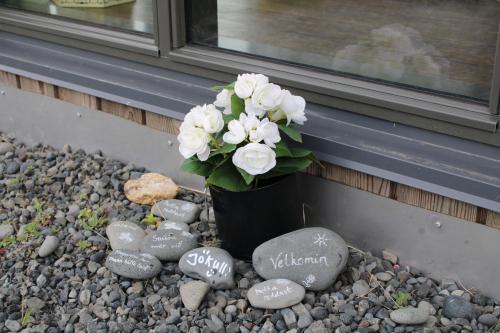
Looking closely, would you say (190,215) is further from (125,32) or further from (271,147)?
(125,32)

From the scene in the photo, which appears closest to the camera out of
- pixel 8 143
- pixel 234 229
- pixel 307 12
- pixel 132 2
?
pixel 234 229

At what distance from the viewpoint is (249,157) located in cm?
257

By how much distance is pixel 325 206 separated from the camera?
2.95 meters

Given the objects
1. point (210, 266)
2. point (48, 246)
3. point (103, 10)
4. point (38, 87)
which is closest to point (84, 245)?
point (48, 246)

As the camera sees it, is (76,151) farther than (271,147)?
Yes

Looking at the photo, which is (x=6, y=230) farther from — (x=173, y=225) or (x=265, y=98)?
(x=265, y=98)

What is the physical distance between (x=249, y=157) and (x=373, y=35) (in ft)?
2.44

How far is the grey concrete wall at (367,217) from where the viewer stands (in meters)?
2.62

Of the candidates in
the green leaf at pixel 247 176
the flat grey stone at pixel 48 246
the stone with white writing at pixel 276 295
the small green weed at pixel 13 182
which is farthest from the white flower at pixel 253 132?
the small green weed at pixel 13 182

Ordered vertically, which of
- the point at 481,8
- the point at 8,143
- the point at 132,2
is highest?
the point at 481,8

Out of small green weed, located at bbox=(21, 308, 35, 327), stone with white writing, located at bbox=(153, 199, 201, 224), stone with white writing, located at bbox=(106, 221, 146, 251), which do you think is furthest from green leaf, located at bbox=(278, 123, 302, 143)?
small green weed, located at bbox=(21, 308, 35, 327)

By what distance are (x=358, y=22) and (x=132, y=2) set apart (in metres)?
1.18

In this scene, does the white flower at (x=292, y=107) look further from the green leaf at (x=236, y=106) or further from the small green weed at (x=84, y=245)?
the small green weed at (x=84, y=245)

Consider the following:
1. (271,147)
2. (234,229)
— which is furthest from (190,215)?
(271,147)
